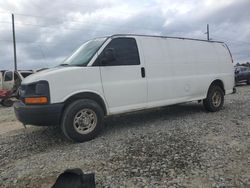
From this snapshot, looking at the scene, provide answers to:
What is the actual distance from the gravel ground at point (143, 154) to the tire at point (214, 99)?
106 centimetres

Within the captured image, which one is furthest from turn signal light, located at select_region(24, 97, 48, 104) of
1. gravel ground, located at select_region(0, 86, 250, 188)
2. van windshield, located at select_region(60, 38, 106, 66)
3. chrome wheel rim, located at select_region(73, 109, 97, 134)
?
van windshield, located at select_region(60, 38, 106, 66)

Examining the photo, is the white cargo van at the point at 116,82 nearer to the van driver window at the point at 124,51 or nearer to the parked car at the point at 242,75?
the van driver window at the point at 124,51

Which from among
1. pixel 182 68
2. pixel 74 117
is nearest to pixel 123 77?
pixel 74 117

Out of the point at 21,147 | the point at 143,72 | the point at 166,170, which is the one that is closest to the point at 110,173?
the point at 166,170

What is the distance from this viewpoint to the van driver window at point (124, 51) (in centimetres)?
691

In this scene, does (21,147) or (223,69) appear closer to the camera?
(21,147)

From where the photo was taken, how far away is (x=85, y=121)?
20.7 ft

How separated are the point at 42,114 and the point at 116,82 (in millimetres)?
1697

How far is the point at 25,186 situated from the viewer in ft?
14.3

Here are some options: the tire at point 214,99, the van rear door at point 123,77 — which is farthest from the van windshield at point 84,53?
the tire at point 214,99

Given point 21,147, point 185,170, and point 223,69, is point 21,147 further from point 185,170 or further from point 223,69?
point 223,69

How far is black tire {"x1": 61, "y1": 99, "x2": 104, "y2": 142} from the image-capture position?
6.07 m

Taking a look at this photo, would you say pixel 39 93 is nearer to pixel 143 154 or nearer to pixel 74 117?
pixel 74 117

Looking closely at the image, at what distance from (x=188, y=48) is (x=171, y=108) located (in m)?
2.16
